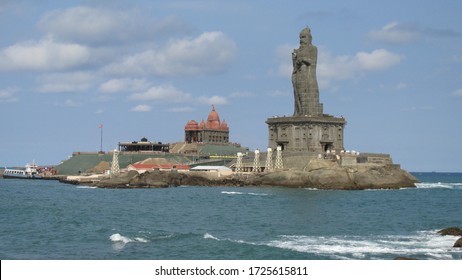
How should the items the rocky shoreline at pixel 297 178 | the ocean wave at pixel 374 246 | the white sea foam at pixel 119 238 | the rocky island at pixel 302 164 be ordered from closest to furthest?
the ocean wave at pixel 374 246
the white sea foam at pixel 119 238
the rocky shoreline at pixel 297 178
the rocky island at pixel 302 164

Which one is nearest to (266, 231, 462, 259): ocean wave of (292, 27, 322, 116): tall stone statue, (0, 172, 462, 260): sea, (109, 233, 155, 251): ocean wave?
(0, 172, 462, 260): sea

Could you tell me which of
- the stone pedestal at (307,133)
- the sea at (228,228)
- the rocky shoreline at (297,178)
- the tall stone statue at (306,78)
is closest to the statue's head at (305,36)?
the tall stone statue at (306,78)

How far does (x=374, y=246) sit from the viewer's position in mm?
52406

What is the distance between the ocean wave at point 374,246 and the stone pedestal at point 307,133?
92.4m

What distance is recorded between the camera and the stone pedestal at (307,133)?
154 metres

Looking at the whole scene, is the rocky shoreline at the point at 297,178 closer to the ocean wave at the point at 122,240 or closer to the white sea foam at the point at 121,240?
the ocean wave at the point at 122,240

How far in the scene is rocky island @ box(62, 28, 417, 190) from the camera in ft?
439

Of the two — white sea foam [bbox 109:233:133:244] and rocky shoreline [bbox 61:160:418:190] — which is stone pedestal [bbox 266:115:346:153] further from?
white sea foam [bbox 109:233:133:244]

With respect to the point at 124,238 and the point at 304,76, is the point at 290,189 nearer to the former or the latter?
the point at 304,76

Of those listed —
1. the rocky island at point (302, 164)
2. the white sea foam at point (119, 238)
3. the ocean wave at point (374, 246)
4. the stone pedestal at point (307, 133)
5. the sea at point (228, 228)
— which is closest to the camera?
the ocean wave at point (374, 246)

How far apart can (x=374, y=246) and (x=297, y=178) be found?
80.6 meters

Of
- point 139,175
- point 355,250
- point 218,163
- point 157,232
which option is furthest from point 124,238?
point 218,163

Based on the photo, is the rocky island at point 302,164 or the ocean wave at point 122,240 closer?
the ocean wave at point 122,240

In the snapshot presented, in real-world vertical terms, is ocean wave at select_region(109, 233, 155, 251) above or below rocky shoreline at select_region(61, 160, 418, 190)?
below
